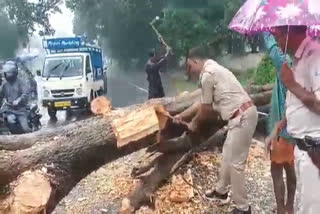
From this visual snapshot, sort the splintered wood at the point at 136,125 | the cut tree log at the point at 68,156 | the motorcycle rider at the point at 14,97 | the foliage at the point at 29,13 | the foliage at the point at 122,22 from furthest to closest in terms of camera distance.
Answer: the foliage at the point at 29,13 → the foliage at the point at 122,22 → the motorcycle rider at the point at 14,97 → the splintered wood at the point at 136,125 → the cut tree log at the point at 68,156

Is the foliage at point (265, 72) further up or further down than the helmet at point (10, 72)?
further down

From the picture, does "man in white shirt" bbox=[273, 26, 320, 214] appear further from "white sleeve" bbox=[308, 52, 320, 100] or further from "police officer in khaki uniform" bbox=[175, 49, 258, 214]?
"police officer in khaki uniform" bbox=[175, 49, 258, 214]

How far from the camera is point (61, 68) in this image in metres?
19.3

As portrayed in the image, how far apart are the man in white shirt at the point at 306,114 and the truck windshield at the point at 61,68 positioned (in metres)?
16.2

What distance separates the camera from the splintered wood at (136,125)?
5.41 metres

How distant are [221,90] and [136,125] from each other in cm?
92

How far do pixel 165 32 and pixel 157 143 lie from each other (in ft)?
68.2

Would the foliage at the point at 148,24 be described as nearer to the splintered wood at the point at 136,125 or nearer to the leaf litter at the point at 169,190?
the leaf litter at the point at 169,190

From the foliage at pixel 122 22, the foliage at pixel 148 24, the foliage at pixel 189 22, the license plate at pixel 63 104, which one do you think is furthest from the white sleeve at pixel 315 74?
the foliage at pixel 122 22

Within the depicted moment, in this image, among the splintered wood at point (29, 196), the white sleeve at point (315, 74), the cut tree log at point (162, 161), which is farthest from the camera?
the cut tree log at point (162, 161)

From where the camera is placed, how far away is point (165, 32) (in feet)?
86.3

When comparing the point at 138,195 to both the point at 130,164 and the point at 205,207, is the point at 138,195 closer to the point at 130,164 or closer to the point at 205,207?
the point at 205,207

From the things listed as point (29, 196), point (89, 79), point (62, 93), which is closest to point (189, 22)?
point (89, 79)

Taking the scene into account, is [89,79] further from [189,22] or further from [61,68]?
[189,22]
